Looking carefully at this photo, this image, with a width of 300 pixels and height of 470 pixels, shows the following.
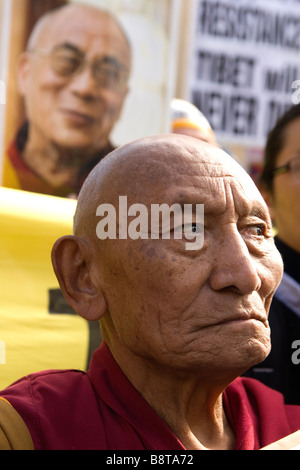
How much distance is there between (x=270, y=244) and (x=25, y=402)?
0.72 metres

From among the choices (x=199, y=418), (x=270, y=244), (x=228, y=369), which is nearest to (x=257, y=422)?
(x=199, y=418)

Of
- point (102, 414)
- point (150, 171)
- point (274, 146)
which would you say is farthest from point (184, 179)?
point (274, 146)

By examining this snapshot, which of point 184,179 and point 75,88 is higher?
point 75,88

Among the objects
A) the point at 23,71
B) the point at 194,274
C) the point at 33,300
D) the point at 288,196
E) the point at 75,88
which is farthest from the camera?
the point at 75,88

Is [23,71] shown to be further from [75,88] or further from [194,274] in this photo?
[194,274]

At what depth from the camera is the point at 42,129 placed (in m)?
6.24

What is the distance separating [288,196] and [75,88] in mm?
3485

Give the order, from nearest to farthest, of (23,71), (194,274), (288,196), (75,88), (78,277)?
(194,274), (78,277), (288,196), (23,71), (75,88)

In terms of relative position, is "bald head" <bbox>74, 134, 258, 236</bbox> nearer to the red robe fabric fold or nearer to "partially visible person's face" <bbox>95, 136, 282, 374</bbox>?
"partially visible person's face" <bbox>95, 136, 282, 374</bbox>

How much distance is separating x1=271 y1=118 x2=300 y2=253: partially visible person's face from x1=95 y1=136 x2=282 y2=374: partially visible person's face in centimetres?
118

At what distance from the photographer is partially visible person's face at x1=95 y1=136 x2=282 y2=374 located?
173 centimetres

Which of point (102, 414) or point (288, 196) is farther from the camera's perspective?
point (288, 196)

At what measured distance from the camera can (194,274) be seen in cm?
175
